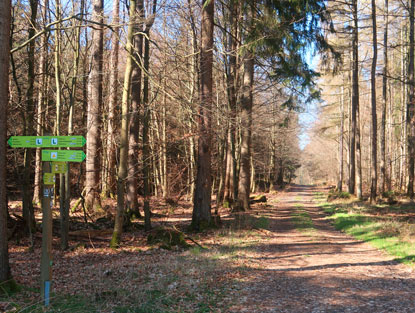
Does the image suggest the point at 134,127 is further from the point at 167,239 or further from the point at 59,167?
the point at 59,167

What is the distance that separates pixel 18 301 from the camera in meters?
5.50

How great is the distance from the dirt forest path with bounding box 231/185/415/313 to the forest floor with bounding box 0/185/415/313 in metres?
0.02

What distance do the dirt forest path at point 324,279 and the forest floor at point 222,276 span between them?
0.05ft

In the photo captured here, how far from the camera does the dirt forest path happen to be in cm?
565

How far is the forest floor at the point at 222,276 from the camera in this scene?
18.2 feet

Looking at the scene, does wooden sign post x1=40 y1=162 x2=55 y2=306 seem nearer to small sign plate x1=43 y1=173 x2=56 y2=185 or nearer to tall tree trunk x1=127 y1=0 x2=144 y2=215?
small sign plate x1=43 y1=173 x2=56 y2=185

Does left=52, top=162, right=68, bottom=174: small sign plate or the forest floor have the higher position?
left=52, top=162, right=68, bottom=174: small sign plate

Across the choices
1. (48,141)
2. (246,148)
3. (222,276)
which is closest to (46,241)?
(48,141)

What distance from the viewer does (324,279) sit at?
7117 mm

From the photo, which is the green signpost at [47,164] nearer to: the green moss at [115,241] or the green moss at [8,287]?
the green moss at [8,287]

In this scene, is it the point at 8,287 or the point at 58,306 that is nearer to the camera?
the point at 58,306

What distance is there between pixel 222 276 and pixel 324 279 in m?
1.99

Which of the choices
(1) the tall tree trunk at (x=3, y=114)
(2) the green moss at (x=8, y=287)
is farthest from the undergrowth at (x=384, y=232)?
(1) the tall tree trunk at (x=3, y=114)

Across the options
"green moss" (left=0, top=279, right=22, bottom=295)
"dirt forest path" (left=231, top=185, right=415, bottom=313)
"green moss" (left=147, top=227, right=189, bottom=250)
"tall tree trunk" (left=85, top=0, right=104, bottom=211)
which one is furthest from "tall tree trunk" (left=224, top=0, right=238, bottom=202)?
"green moss" (left=0, top=279, right=22, bottom=295)
